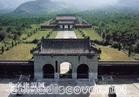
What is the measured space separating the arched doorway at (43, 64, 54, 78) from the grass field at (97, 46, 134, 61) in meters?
11.8

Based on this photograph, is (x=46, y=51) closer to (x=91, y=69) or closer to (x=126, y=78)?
(x=91, y=69)

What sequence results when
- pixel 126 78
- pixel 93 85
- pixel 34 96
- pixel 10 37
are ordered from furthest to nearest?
1. pixel 10 37
2. pixel 126 78
3. pixel 93 85
4. pixel 34 96

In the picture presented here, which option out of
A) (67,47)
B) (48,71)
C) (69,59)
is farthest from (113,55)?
(48,71)

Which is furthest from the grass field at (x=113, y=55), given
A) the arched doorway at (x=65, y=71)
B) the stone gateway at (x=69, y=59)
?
the stone gateway at (x=69, y=59)

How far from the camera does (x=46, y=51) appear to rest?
120 ft

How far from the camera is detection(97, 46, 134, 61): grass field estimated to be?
153ft

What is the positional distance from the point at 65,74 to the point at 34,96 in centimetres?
667

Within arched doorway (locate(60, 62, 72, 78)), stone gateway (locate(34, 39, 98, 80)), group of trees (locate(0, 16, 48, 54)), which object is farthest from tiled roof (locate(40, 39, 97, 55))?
group of trees (locate(0, 16, 48, 54))

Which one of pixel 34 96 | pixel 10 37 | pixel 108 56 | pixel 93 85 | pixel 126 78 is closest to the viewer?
pixel 34 96

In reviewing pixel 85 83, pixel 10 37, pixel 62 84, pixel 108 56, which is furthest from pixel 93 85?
pixel 10 37

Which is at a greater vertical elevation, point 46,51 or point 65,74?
point 46,51

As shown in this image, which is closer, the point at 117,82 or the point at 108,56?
the point at 117,82

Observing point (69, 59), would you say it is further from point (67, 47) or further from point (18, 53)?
point (18, 53)

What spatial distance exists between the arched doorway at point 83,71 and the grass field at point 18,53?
13.6 metres
